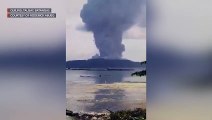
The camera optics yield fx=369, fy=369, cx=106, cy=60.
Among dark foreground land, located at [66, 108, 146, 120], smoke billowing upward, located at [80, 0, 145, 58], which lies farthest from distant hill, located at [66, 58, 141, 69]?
dark foreground land, located at [66, 108, 146, 120]

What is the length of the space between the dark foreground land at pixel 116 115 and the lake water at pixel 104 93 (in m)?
0.03

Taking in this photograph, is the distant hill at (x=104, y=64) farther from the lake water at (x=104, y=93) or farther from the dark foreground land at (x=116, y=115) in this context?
the dark foreground land at (x=116, y=115)

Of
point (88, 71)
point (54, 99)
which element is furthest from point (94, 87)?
point (54, 99)

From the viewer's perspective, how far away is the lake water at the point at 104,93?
2668 mm

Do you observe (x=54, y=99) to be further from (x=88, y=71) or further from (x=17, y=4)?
(x=17, y=4)

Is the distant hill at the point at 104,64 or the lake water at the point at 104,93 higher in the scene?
the distant hill at the point at 104,64

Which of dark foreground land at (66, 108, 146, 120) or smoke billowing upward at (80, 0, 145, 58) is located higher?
smoke billowing upward at (80, 0, 145, 58)

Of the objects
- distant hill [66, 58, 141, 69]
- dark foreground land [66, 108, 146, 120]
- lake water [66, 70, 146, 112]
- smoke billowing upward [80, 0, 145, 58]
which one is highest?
smoke billowing upward [80, 0, 145, 58]

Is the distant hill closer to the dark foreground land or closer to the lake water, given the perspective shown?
the lake water

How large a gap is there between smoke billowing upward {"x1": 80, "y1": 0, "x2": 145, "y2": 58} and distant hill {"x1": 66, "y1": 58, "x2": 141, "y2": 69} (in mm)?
44

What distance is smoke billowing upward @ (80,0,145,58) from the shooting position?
268 centimetres

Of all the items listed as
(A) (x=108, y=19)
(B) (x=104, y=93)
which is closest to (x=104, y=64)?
(B) (x=104, y=93)

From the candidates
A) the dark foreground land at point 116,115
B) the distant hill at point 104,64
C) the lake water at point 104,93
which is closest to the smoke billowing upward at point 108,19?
the distant hill at point 104,64

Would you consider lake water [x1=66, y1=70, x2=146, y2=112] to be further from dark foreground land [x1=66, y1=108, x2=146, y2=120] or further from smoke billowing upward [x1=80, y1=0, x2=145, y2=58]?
smoke billowing upward [x1=80, y1=0, x2=145, y2=58]
